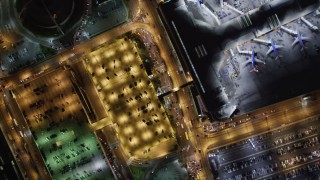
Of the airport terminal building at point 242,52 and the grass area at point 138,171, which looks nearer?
the airport terminal building at point 242,52

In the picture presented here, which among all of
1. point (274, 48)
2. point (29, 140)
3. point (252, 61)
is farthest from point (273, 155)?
point (29, 140)

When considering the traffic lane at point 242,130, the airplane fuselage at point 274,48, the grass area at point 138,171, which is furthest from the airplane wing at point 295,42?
the grass area at point 138,171

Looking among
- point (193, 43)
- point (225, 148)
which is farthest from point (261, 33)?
point (225, 148)

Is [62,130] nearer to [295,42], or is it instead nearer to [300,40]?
[295,42]

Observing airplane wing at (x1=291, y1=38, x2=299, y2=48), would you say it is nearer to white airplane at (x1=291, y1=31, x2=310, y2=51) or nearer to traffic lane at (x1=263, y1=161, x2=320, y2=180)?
white airplane at (x1=291, y1=31, x2=310, y2=51)

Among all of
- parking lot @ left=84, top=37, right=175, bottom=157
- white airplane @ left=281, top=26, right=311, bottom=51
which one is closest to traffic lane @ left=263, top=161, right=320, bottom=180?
parking lot @ left=84, top=37, right=175, bottom=157

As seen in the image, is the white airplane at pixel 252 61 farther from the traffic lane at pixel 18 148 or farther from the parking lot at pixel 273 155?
the traffic lane at pixel 18 148
